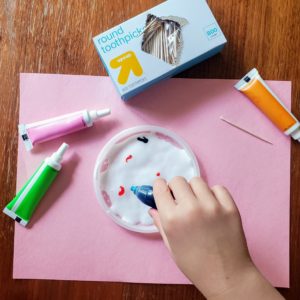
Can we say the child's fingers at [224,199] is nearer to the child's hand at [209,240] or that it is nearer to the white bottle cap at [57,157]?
the child's hand at [209,240]

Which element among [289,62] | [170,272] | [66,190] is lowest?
[170,272]

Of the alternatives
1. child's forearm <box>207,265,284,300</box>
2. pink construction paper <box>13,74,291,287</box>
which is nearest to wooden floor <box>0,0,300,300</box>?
pink construction paper <box>13,74,291,287</box>

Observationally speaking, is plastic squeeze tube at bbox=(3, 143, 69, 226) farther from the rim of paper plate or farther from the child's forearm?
the child's forearm

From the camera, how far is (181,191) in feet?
1.44

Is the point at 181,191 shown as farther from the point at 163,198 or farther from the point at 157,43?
the point at 157,43

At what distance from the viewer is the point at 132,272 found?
576 millimetres

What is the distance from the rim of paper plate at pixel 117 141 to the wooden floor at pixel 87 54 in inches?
3.5

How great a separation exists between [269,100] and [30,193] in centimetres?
39

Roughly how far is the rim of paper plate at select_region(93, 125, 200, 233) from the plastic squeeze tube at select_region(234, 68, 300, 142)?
12 cm

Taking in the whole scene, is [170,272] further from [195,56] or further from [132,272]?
[195,56]

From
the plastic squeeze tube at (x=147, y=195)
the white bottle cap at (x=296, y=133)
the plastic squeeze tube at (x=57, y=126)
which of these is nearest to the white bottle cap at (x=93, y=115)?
the plastic squeeze tube at (x=57, y=126)

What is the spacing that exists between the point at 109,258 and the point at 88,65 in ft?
0.96

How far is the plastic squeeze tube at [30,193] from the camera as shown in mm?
570

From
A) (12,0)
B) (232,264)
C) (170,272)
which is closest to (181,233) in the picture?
(232,264)
